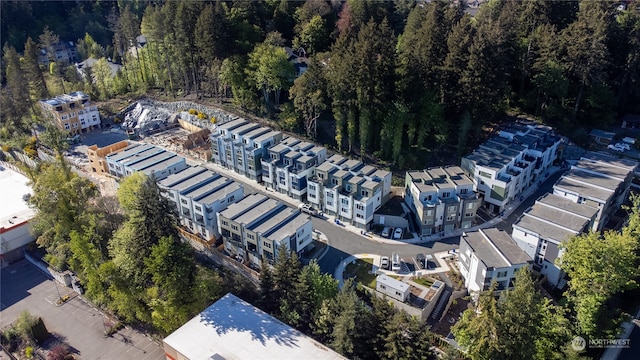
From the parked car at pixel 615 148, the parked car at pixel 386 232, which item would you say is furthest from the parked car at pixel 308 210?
the parked car at pixel 615 148

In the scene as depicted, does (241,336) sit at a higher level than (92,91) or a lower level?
lower

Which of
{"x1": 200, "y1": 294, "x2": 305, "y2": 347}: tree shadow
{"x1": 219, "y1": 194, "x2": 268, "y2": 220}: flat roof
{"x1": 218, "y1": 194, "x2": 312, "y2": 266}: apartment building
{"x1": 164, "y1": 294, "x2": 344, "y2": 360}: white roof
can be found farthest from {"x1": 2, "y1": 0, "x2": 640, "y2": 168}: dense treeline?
{"x1": 164, "y1": 294, "x2": 344, "y2": 360}: white roof

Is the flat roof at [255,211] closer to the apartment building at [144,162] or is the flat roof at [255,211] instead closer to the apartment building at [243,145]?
the apartment building at [243,145]

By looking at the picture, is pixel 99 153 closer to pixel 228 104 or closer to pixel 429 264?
pixel 228 104

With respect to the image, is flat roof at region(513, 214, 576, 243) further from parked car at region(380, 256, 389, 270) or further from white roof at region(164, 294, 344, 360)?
→ white roof at region(164, 294, 344, 360)

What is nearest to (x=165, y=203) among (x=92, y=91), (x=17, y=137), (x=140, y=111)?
(x=140, y=111)

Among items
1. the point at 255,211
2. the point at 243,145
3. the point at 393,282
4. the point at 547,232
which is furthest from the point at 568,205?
the point at 243,145

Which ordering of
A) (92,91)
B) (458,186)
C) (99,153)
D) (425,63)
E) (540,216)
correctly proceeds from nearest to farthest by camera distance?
(540,216) → (458,186) → (425,63) → (99,153) → (92,91)
